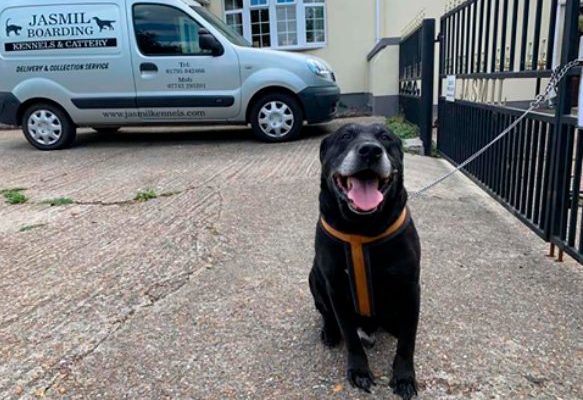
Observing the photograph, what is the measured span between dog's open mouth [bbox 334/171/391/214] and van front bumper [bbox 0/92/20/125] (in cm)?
743

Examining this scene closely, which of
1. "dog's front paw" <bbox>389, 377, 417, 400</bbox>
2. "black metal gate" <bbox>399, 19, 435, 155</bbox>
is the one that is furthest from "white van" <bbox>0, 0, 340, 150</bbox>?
"dog's front paw" <bbox>389, 377, 417, 400</bbox>

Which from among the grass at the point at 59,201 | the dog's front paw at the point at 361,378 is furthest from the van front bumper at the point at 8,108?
the dog's front paw at the point at 361,378

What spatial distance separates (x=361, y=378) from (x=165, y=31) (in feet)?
21.7

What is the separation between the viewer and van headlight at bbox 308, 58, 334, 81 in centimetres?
776

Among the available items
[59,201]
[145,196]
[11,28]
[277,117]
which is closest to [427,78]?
[277,117]

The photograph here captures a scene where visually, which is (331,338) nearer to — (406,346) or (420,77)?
(406,346)

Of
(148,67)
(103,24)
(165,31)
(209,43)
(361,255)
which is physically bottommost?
(361,255)

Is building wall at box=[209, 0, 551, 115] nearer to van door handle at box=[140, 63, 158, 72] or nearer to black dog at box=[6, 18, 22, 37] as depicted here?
van door handle at box=[140, 63, 158, 72]

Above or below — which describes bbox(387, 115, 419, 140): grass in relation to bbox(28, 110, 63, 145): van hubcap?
below

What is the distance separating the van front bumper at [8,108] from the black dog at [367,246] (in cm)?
725

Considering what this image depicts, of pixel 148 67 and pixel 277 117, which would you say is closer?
pixel 148 67

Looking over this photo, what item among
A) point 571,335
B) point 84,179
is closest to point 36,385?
point 571,335

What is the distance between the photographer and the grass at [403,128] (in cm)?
793

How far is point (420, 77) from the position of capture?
24.6 feet
